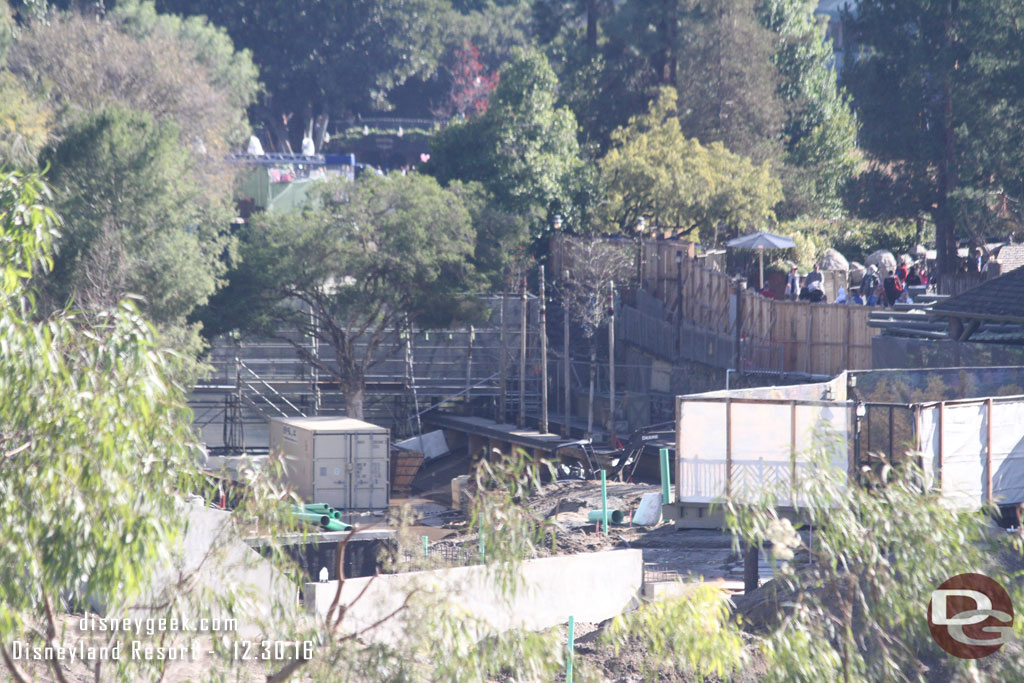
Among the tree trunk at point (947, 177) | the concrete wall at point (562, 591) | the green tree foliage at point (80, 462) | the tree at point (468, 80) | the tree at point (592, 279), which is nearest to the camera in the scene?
the green tree foliage at point (80, 462)

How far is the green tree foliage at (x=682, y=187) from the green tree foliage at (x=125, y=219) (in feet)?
57.1

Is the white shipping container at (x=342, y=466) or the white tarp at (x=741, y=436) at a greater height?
the white tarp at (x=741, y=436)

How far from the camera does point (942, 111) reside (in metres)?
39.2

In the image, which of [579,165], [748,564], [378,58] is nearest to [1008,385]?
[748,564]

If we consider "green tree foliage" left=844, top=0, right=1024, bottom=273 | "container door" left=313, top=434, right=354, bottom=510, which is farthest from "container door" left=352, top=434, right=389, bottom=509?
"green tree foliage" left=844, top=0, right=1024, bottom=273

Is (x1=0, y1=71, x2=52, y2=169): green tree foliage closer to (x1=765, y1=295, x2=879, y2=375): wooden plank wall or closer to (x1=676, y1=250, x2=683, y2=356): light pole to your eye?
(x1=676, y1=250, x2=683, y2=356): light pole

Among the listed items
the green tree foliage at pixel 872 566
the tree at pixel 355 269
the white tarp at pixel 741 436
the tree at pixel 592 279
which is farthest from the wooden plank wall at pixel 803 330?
the green tree foliage at pixel 872 566

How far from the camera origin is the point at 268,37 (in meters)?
74.4

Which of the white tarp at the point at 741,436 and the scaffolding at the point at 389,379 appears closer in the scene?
the white tarp at the point at 741,436

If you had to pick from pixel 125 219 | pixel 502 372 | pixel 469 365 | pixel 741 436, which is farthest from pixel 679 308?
pixel 741 436

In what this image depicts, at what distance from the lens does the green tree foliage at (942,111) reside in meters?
34.8

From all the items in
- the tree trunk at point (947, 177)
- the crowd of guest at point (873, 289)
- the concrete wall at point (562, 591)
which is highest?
the tree trunk at point (947, 177)

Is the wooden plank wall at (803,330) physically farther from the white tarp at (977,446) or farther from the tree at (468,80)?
the tree at (468,80)

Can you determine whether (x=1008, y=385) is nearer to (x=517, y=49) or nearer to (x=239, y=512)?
(x=239, y=512)
